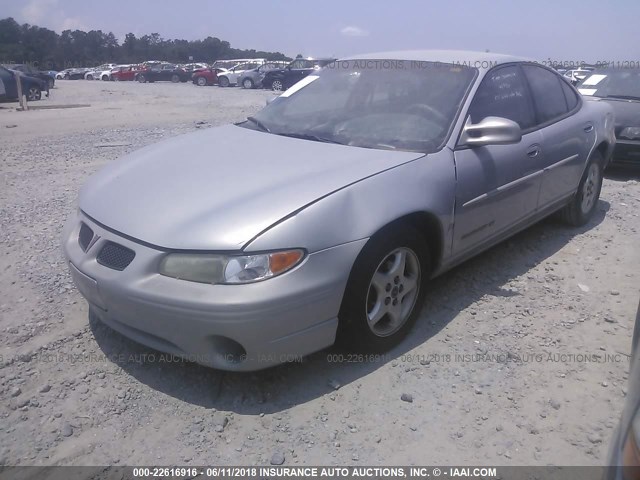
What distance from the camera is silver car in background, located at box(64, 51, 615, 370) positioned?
239cm

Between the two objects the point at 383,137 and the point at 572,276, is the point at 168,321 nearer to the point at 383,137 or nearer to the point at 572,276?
the point at 383,137

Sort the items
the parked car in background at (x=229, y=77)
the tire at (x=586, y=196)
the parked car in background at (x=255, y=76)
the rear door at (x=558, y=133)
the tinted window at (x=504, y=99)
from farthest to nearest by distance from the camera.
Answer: the parked car in background at (x=229, y=77), the parked car in background at (x=255, y=76), the tire at (x=586, y=196), the rear door at (x=558, y=133), the tinted window at (x=504, y=99)

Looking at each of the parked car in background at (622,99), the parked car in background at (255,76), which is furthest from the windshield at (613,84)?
the parked car in background at (255,76)

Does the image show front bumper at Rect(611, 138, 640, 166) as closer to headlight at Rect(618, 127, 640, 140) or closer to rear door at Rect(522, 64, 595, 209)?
headlight at Rect(618, 127, 640, 140)

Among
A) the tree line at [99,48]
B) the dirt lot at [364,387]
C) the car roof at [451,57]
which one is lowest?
the dirt lot at [364,387]

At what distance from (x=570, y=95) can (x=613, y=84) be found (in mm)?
3969

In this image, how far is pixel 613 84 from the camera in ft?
25.8

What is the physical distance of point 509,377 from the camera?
9.23 ft

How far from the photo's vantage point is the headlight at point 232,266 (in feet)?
7.73

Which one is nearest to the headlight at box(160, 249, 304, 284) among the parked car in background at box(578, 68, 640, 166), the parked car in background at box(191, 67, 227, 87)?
the parked car in background at box(578, 68, 640, 166)

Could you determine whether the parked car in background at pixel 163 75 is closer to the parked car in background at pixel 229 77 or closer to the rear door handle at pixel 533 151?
the parked car in background at pixel 229 77

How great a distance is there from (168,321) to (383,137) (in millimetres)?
1675

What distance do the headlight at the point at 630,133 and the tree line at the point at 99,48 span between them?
53.9 metres

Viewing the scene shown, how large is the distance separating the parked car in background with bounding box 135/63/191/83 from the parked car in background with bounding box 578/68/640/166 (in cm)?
3583
